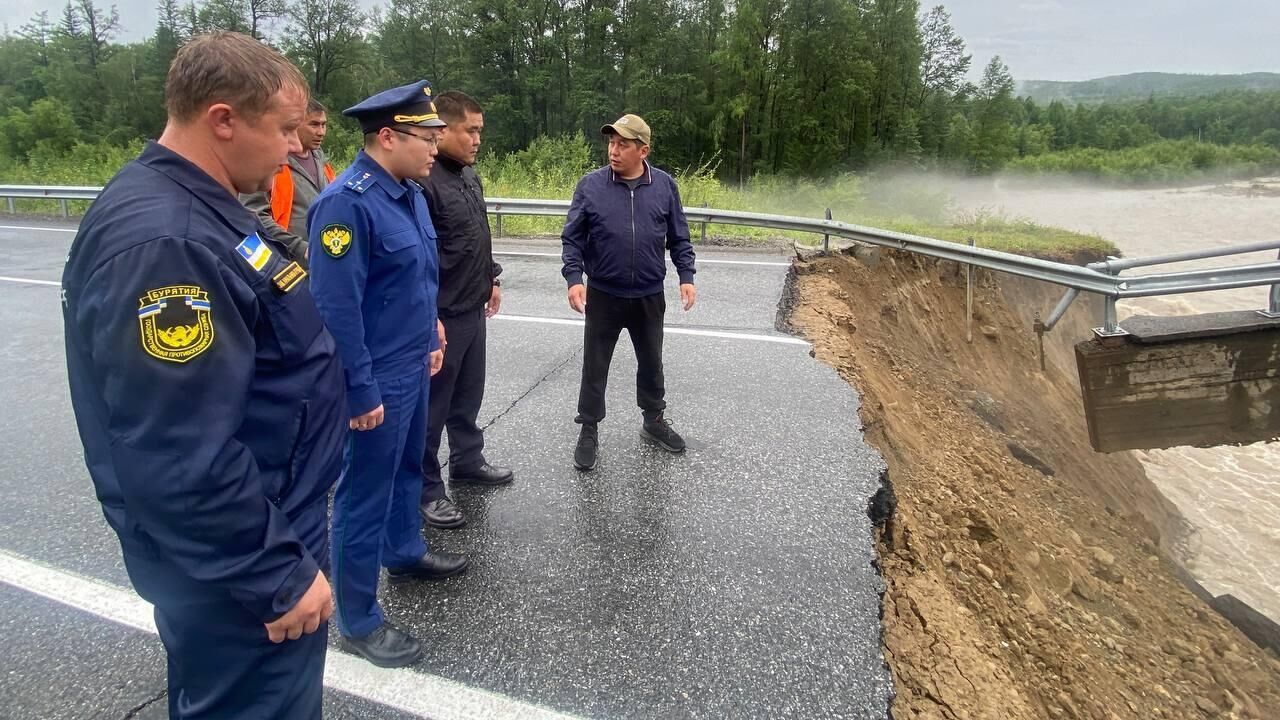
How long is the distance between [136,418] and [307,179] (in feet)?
10.6

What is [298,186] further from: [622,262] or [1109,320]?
[1109,320]

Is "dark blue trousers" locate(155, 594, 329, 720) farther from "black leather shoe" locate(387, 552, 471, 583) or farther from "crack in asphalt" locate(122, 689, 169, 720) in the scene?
"black leather shoe" locate(387, 552, 471, 583)

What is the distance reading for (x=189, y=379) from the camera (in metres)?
1.31

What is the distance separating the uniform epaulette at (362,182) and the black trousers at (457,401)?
0.96 meters

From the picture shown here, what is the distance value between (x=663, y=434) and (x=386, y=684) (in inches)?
86.2

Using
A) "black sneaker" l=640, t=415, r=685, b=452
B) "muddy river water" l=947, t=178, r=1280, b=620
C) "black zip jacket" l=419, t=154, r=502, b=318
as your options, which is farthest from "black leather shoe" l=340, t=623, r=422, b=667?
"muddy river water" l=947, t=178, r=1280, b=620

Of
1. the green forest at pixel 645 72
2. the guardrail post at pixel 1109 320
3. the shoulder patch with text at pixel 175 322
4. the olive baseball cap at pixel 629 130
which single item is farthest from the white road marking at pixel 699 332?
the green forest at pixel 645 72

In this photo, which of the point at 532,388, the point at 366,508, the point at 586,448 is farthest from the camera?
the point at 532,388

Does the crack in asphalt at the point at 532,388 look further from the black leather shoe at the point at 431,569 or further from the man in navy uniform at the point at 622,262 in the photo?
the black leather shoe at the point at 431,569

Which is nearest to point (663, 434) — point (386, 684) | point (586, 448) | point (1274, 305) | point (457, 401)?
point (586, 448)

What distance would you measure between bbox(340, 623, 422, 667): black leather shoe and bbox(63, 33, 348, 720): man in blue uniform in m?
A: 0.75

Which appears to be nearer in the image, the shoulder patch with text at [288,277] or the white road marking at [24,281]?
the shoulder patch with text at [288,277]

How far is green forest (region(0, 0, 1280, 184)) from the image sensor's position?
A: 40.1 m

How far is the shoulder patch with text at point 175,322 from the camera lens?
1.29m
